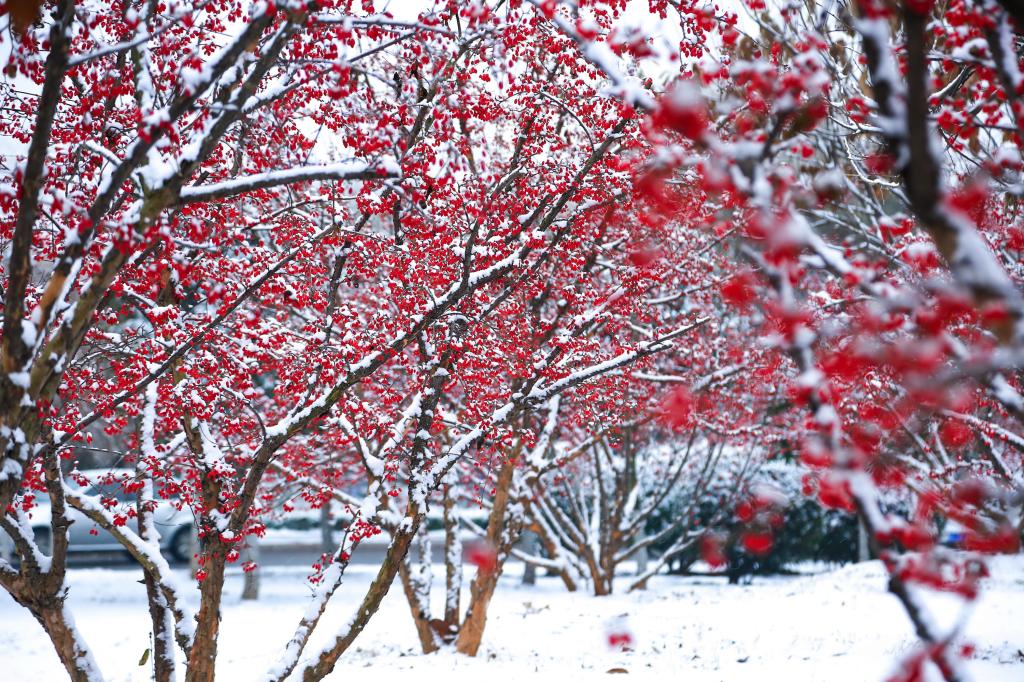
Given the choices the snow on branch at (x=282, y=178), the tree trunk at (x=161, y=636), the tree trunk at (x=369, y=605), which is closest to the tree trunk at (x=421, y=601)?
the tree trunk at (x=369, y=605)

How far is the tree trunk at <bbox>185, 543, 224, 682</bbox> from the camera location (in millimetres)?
5430

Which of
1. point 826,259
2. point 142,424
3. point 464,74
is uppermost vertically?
point 464,74

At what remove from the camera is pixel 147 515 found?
5.79 metres

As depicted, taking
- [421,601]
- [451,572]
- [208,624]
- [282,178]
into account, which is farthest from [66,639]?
[451,572]

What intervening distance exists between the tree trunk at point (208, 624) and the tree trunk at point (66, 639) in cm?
61

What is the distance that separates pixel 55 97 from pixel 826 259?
2.92 m

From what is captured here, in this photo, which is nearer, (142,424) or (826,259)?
(826,259)

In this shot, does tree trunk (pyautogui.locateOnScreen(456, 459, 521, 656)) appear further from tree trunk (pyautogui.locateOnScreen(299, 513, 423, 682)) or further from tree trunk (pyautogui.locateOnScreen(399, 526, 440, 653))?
tree trunk (pyautogui.locateOnScreen(299, 513, 423, 682))

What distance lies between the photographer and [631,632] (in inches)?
376

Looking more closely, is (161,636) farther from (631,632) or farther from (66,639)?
(631,632)

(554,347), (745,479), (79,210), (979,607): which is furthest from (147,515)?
(745,479)

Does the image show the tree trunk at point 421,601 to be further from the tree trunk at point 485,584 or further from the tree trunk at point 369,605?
the tree trunk at point 369,605

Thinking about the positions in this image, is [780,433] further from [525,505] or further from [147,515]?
[147,515]

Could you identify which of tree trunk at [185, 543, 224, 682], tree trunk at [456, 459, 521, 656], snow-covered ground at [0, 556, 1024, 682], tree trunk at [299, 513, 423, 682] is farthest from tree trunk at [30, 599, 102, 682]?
tree trunk at [456, 459, 521, 656]
